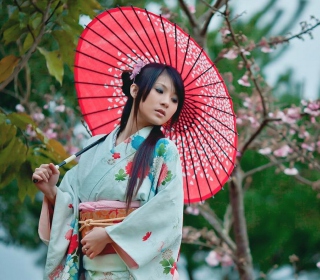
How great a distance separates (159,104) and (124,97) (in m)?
0.43

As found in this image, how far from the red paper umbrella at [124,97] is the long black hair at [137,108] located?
0.14 meters

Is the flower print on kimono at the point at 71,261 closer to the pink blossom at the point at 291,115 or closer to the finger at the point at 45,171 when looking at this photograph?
the finger at the point at 45,171

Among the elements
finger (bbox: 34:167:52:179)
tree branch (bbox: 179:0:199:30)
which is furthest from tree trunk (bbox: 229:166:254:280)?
finger (bbox: 34:167:52:179)

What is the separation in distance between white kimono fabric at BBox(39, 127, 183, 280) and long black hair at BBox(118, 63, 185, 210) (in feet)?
0.08

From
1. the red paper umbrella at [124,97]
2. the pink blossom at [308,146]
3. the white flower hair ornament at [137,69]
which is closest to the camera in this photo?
the white flower hair ornament at [137,69]

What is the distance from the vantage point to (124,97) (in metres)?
2.73

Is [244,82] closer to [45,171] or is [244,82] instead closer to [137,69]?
[137,69]

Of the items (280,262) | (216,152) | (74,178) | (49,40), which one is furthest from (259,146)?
(280,262)

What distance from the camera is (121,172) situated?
87.7 inches

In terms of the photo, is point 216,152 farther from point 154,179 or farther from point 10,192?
point 10,192

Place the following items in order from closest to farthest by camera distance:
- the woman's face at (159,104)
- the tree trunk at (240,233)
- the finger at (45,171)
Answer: the finger at (45,171) → the woman's face at (159,104) → the tree trunk at (240,233)

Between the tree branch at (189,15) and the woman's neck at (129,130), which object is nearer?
the woman's neck at (129,130)

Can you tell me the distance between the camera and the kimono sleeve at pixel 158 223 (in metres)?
2.12

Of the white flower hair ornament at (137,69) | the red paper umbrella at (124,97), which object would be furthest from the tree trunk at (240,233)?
the white flower hair ornament at (137,69)
